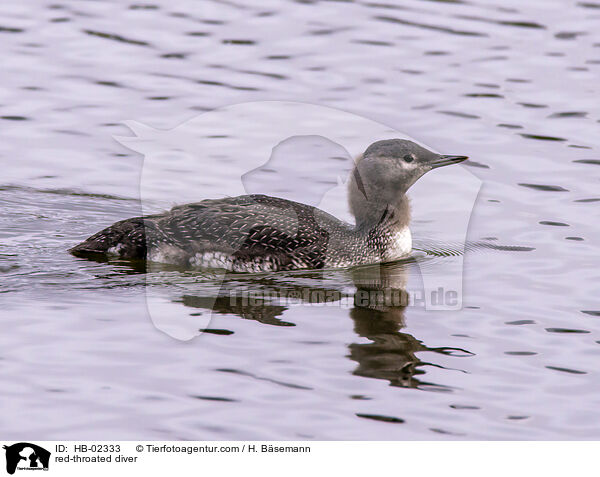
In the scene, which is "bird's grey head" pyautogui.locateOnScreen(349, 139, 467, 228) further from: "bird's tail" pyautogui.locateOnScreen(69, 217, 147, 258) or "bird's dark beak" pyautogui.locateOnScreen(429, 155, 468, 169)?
"bird's tail" pyautogui.locateOnScreen(69, 217, 147, 258)

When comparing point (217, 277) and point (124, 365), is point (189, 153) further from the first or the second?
point (124, 365)

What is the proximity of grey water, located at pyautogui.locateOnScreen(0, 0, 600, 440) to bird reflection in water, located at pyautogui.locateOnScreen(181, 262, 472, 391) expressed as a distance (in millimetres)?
24

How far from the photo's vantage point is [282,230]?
30.4ft

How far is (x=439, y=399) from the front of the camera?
6.88 m

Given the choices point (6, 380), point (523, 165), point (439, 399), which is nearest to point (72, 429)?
point (6, 380)

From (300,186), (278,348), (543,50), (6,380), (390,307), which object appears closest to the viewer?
(6,380)

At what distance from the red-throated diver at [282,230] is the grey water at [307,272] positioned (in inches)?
6.7

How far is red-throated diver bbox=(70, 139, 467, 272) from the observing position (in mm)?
9203

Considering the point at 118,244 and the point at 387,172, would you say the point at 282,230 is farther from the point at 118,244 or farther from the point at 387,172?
the point at 118,244

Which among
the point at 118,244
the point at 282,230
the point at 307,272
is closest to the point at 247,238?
the point at 282,230

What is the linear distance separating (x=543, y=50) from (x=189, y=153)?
5.21 meters
